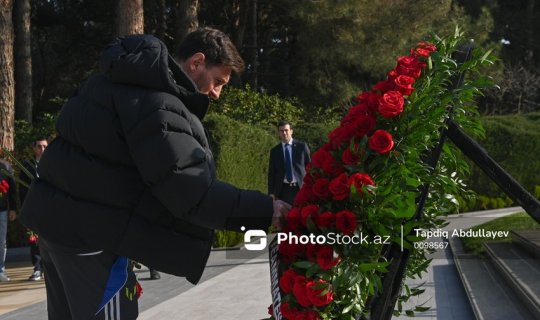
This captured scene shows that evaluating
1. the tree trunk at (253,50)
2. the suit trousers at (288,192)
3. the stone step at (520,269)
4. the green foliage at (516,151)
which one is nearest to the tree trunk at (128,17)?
the suit trousers at (288,192)

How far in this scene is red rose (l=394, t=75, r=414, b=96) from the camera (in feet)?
7.98

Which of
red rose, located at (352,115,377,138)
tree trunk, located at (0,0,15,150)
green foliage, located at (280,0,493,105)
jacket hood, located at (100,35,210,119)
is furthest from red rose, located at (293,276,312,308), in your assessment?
green foliage, located at (280,0,493,105)

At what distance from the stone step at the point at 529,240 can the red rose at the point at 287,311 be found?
5.38 meters

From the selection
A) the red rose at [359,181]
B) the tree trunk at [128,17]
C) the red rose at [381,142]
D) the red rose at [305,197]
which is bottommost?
the red rose at [305,197]

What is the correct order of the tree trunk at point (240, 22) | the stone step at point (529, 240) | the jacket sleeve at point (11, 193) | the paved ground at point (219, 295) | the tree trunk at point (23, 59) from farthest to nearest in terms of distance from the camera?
1. the tree trunk at point (240, 22)
2. the tree trunk at point (23, 59)
3. the jacket sleeve at point (11, 193)
4. the stone step at point (529, 240)
5. the paved ground at point (219, 295)

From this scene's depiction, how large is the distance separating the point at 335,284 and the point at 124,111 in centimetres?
94

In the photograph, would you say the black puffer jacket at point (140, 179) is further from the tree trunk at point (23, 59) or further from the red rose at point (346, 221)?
the tree trunk at point (23, 59)

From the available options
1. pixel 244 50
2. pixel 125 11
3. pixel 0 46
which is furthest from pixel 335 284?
pixel 244 50

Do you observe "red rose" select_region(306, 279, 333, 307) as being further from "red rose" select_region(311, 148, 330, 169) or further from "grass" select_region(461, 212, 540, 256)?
"grass" select_region(461, 212, 540, 256)

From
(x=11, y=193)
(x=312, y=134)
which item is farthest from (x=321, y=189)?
(x=312, y=134)

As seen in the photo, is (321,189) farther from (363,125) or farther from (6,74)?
(6,74)

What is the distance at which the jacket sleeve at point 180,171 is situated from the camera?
2.36m

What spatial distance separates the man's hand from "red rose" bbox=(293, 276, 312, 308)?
244 mm

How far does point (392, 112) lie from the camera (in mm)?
2361
